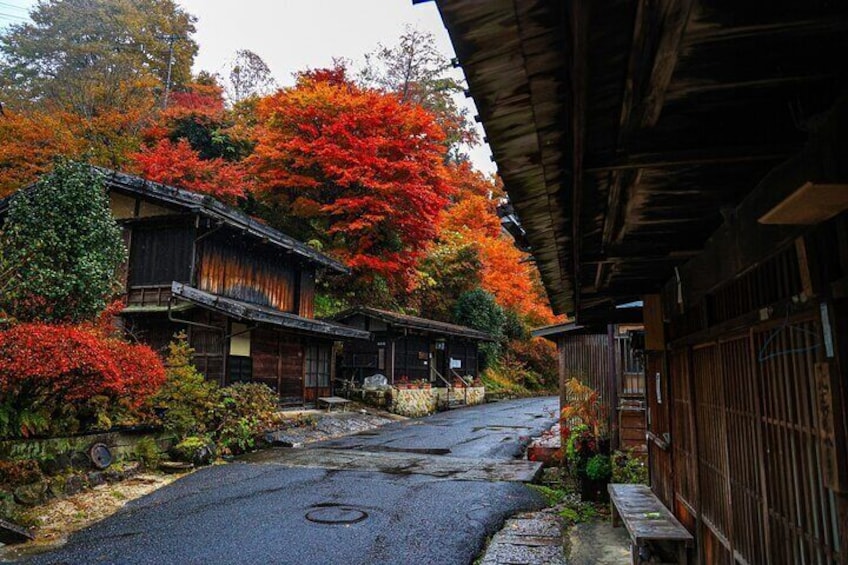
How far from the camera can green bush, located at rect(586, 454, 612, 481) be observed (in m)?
8.43

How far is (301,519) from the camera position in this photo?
24.6 feet

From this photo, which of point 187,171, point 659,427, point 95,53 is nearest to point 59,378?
point 659,427

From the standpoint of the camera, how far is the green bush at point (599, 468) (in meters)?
8.43

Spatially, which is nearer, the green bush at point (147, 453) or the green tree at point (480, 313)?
the green bush at point (147, 453)

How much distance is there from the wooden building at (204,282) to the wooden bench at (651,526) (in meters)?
11.2

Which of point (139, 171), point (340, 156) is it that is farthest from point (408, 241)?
point (139, 171)

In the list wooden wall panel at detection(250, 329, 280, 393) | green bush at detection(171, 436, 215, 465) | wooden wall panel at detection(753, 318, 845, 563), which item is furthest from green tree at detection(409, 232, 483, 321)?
wooden wall panel at detection(753, 318, 845, 563)

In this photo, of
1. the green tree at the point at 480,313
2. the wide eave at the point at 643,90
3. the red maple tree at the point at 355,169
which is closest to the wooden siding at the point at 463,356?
the green tree at the point at 480,313

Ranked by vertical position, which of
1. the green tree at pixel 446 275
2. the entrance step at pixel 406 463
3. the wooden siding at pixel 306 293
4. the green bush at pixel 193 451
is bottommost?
the entrance step at pixel 406 463

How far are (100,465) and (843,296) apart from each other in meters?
10.6

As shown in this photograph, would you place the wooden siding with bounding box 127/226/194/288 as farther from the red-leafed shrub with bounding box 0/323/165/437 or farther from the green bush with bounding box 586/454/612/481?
the green bush with bounding box 586/454/612/481

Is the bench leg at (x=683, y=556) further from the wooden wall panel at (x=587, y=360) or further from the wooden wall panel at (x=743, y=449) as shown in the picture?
the wooden wall panel at (x=587, y=360)

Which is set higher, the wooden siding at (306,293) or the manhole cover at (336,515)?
the wooden siding at (306,293)

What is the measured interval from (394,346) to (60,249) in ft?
51.4
